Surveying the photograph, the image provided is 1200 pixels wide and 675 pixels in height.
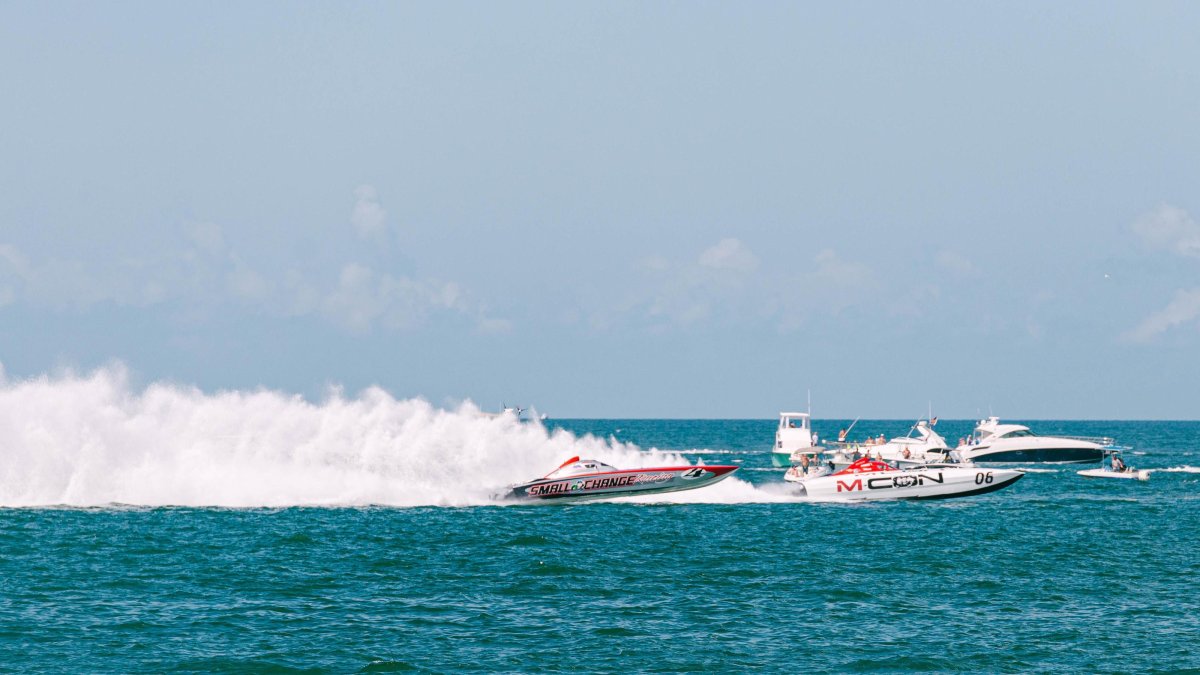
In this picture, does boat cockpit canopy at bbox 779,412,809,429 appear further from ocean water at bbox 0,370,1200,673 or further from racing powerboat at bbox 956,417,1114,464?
ocean water at bbox 0,370,1200,673

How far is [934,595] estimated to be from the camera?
1223 inches

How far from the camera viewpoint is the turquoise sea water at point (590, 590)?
2431 cm

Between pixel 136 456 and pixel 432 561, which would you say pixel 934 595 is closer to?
pixel 432 561

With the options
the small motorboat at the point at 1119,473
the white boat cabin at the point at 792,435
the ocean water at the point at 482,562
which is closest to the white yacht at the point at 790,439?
the white boat cabin at the point at 792,435

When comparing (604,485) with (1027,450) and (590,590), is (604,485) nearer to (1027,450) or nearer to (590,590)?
(590,590)

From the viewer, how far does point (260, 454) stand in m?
53.2

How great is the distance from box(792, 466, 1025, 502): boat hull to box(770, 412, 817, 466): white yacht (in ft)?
109

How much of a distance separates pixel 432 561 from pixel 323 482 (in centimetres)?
1863

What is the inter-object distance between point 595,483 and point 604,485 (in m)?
0.40

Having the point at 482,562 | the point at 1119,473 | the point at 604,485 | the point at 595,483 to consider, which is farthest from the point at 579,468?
the point at 1119,473

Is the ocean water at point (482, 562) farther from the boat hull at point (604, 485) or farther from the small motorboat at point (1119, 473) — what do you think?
the small motorboat at point (1119, 473)

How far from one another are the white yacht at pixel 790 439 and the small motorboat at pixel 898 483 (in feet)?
109

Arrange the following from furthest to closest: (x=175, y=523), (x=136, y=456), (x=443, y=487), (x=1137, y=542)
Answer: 1. (x=443, y=487)
2. (x=136, y=456)
3. (x=175, y=523)
4. (x=1137, y=542)

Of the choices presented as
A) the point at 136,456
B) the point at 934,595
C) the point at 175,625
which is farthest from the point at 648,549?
the point at 136,456
